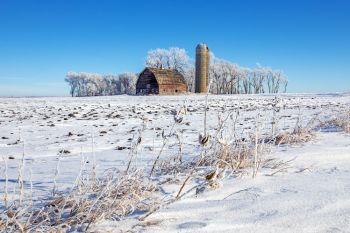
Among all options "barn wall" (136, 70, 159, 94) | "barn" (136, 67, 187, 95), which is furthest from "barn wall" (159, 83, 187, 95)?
"barn wall" (136, 70, 159, 94)

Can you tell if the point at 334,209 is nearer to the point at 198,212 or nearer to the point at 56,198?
the point at 198,212

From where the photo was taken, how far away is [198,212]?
6.59 ft

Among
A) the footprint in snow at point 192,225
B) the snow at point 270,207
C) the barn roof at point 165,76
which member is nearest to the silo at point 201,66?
the barn roof at point 165,76

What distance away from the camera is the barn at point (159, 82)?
42.6 metres

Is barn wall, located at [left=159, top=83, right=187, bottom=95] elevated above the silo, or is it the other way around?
the silo

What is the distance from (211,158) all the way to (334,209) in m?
1.30

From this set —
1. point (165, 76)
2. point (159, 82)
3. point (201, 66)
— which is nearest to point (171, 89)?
point (165, 76)

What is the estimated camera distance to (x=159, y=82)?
139 feet

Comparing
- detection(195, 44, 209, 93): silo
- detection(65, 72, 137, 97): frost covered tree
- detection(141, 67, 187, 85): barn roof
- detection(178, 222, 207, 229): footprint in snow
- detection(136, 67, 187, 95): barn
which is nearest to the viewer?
detection(178, 222, 207, 229): footprint in snow

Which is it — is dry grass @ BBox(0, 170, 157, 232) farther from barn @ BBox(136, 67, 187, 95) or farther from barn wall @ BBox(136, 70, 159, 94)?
barn wall @ BBox(136, 70, 159, 94)

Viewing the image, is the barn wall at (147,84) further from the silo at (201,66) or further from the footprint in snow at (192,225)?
the footprint in snow at (192,225)

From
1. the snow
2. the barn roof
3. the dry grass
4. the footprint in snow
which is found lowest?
the footprint in snow

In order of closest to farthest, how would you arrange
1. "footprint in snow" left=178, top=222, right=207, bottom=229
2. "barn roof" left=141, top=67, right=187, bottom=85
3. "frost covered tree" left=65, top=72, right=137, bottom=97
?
"footprint in snow" left=178, top=222, right=207, bottom=229
"barn roof" left=141, top=67, right=187, bottom=85
"frost covered tree" left=65, top=72, right=137, bottom=97

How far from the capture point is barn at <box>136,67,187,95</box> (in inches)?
1678
